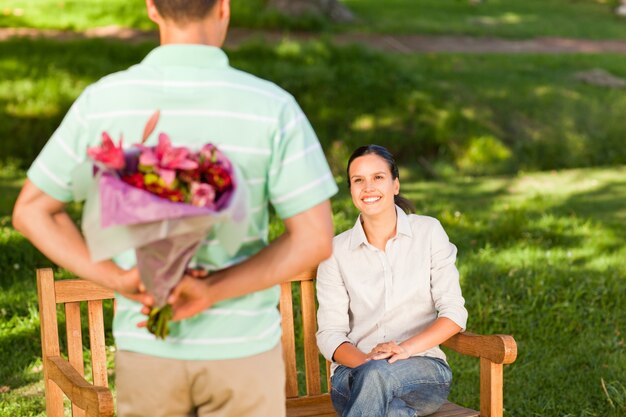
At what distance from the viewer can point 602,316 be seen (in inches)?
251

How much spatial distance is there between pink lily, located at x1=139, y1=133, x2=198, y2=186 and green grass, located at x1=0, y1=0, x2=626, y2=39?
1443 cm

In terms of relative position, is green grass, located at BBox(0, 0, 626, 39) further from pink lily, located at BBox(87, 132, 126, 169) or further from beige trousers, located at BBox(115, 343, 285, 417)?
pink lily, located at BBox(87, 132, 126, 169)

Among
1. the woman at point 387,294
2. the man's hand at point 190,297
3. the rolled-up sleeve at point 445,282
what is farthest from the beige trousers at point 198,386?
the rolled-up sleeve at point 445,282

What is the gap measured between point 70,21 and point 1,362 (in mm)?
11261

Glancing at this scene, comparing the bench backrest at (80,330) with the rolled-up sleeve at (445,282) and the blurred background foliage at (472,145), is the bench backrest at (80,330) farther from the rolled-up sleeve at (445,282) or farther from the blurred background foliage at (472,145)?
the blurred background foliage at (472,145)

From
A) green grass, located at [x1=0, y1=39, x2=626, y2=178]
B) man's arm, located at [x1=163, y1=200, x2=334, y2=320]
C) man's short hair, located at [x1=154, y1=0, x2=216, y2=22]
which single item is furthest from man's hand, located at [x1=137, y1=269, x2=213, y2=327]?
green grass, located at [x1=0, y1=39, x2=626, y2=178]

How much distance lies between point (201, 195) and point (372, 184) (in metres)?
1.91

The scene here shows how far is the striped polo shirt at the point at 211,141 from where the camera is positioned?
2186 millimetres

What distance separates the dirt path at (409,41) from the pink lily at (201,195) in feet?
43.4

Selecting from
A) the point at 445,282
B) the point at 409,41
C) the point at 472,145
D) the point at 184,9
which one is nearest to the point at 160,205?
the point at 184,9

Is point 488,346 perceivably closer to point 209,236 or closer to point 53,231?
point 209,236

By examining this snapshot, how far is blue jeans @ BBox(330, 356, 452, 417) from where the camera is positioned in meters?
3.65

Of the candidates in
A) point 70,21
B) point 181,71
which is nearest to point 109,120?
point 181,71

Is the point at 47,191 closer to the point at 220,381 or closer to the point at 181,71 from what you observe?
the point at 181,71
